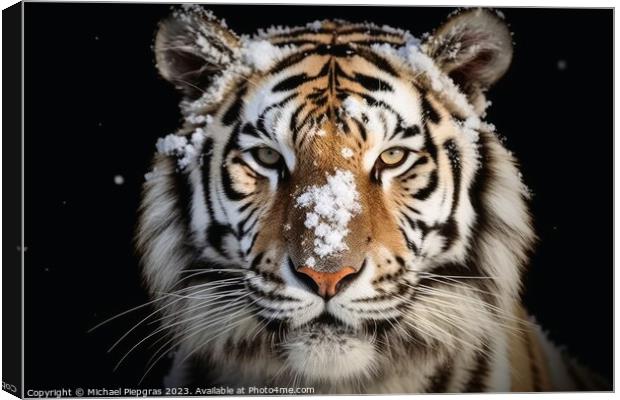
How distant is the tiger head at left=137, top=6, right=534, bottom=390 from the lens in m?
2.88

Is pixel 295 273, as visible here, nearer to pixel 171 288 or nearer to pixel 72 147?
pixel 171 288

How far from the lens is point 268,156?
295 cm

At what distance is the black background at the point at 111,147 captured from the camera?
309 cm

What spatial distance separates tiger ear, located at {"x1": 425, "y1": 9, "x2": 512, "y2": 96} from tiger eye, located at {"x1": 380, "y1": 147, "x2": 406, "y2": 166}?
338mm

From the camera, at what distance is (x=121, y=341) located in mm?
3168

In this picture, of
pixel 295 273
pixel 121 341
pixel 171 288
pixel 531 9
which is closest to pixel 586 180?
pixel 531 9

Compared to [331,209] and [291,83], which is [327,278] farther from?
[291,83]

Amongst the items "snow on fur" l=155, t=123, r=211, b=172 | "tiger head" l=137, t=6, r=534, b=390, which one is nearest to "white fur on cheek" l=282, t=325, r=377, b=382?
"tiger head" l=137, t=6, r=534, b=390

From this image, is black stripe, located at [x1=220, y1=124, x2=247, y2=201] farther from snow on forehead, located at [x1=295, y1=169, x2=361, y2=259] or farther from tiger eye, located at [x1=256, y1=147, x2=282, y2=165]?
snow on forehead, located at [x1=295, y1=169, x2=361, y2=259]

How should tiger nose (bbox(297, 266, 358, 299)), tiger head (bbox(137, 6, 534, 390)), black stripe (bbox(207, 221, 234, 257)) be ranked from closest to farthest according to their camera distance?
1. tiger nose (bbox(297, 266, 358, 299))
2. tiger head (bbox(137, 6, 534, 390))
3. black stripe (bbox(207, 221, 234, 257))

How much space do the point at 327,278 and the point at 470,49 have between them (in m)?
0.92

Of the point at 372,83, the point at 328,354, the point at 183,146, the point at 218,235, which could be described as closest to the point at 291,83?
the point at 372,83

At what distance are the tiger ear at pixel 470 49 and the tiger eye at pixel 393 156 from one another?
34 cm

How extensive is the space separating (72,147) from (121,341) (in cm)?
65
